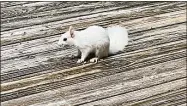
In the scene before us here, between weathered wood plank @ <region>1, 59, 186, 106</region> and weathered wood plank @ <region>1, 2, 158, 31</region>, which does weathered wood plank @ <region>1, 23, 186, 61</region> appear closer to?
weathered wood plank @ <region>1, 2, 158, 31</region>

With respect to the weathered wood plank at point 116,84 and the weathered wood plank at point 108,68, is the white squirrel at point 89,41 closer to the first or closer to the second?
the weathered wood plank at point 108,68

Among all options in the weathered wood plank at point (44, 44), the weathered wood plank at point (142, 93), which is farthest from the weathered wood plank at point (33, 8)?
the weathered wood plank at point (142, 93)

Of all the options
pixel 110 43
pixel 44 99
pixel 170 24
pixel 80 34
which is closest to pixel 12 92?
pixel 44 99

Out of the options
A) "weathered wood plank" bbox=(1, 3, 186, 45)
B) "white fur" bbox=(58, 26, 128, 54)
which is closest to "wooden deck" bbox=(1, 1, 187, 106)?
"weathered wood plank" bbox=(1, 3, 186, 45)

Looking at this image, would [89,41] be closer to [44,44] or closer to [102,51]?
[102,51]

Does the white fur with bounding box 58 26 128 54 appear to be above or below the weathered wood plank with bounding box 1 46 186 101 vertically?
above

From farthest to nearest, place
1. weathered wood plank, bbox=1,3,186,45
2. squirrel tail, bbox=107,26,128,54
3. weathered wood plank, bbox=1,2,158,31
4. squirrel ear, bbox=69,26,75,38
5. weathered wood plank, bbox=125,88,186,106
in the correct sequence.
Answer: weathered wood plank, bbox=1,2,158,31
weathered wood plank, bbox=1,3,186,45
squirrel tail, bbox=107,26,128,54
squirrel ear, bbox=69,26,75,38
weathered wood plank, bbox=125,88,186,106
